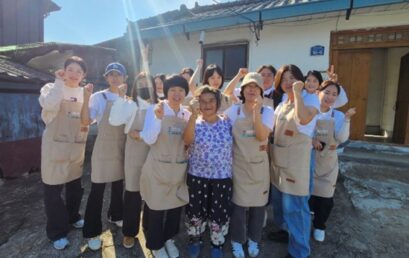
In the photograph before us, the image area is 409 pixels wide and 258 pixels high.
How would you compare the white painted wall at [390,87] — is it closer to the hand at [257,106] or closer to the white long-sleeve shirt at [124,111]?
the hand at [257,106]

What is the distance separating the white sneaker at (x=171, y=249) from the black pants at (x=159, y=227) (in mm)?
68

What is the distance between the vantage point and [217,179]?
2.60 metres

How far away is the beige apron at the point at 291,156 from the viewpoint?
2.58m

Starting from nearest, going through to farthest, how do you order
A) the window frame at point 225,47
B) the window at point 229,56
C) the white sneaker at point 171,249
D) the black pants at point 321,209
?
the white sneaker at point 171,249 → the black pants at point 321,209 → the window frame at point 225,47 → the window at point 229,56

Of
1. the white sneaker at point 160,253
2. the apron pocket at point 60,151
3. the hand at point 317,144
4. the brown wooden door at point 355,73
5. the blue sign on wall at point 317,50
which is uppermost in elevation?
the blue sign on wall at point 317,50

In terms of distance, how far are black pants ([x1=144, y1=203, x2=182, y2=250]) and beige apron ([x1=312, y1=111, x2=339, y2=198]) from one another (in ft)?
5.33

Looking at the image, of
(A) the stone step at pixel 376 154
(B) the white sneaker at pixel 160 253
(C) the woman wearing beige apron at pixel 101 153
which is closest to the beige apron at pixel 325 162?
(B) the white sneaker at pixel 160 253

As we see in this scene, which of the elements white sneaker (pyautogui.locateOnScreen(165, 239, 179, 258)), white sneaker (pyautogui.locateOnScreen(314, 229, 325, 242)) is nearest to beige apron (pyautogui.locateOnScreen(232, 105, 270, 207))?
white sneaker (pyautogui.locateOnScreen(165, 239, 179, 258))

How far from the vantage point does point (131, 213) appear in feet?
9.48

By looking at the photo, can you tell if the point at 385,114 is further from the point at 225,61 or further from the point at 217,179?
the point at 217,179

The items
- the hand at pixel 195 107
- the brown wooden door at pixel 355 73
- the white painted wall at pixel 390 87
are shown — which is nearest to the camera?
the hand at pixel 195 107

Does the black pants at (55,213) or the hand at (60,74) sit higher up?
the hand at (60,74)

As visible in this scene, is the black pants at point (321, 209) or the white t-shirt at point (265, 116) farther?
the black pants at point (321, 209)

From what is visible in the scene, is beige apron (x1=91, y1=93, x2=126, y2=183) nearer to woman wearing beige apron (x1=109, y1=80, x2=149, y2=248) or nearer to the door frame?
woman wearing beige apron (x1=109, y1=80, x2=149, y2=248)
